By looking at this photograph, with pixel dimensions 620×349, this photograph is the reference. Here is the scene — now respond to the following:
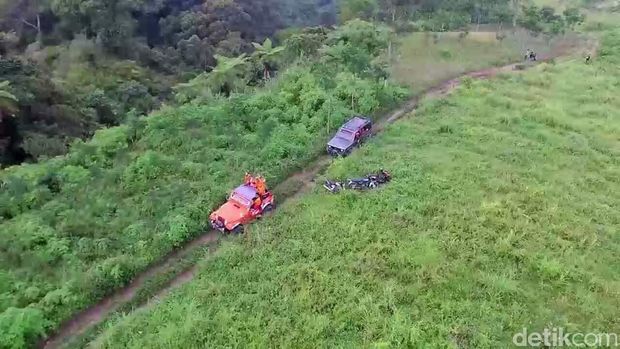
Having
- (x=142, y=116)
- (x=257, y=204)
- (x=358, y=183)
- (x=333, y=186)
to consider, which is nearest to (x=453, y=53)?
(x=358, y=183)

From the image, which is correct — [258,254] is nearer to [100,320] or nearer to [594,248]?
[100,320]

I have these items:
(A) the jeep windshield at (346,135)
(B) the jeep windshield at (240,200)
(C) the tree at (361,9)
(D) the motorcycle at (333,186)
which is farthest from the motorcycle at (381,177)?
(C) the tree at (361,9)

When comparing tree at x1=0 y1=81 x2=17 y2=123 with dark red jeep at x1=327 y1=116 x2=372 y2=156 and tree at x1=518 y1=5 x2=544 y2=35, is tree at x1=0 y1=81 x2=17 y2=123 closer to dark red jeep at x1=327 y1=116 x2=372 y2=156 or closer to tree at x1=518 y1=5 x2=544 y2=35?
dark red jeep at x1=327 y1=116 x2=372 y2=156

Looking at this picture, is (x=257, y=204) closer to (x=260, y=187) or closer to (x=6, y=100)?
(x=260, y=187)

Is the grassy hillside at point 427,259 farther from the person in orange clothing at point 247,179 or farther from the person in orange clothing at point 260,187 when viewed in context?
the person in orange clothing at point 247,179

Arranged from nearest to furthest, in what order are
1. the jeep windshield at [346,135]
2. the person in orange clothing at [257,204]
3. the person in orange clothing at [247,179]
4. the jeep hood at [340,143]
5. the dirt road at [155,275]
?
the dirt road at [155,275] → the person in orange clothing at [257,204] → the person in orange clothing at [247,179] → the jeep hood at [340,143] → the jeep windshield at [346,135]

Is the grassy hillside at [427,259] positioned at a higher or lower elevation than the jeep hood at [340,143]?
lower

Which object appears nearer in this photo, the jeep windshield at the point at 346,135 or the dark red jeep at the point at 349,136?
the dark red jeep at the point at 349,136
